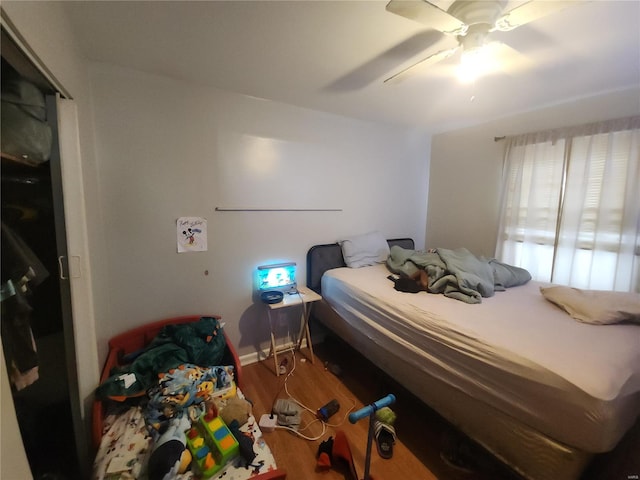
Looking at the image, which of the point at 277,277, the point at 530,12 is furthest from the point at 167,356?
the point at 530,12

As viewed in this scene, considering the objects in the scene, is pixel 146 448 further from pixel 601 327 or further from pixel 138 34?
pixel 601 327

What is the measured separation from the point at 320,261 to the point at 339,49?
1712 millimetres

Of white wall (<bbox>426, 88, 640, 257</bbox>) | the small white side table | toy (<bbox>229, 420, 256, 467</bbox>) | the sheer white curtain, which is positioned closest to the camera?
toy (<bbox>229, 420, 256, 467</bbox>)

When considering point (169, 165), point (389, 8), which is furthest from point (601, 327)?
point (169, 165)

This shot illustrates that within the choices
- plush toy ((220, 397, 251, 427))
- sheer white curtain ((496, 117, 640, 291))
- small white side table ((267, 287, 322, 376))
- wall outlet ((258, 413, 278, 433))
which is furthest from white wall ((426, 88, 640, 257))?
plush toy ((220, 397, 251, 427))

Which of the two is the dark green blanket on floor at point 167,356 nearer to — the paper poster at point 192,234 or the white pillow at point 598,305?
the paper poster at point 192,234

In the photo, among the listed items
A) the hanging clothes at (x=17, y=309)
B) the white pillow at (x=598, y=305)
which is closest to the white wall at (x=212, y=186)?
the hanging clothes at (x=17, y=309)

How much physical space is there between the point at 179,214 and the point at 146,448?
1.44 meters

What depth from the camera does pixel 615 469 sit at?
104cm

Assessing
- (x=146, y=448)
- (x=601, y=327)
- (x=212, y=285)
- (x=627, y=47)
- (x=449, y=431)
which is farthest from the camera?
(x=212, y=285)

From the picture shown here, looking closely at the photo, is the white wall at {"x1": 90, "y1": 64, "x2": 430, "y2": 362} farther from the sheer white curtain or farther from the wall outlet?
the sheer white curtain

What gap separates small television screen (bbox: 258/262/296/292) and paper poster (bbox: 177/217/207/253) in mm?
538

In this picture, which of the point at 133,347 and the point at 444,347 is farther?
the point at 133,347

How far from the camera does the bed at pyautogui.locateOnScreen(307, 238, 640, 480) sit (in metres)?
0.97
